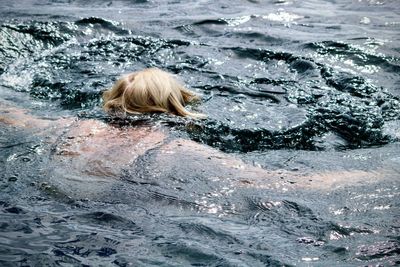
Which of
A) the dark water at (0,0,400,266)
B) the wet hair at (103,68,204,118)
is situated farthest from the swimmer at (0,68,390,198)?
the dark water at (0,0,400,266)

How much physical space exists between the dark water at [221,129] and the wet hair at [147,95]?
165 mm

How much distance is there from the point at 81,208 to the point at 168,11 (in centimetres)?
729

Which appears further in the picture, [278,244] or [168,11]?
[168,11]

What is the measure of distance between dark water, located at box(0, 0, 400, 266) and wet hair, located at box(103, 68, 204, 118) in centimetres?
17

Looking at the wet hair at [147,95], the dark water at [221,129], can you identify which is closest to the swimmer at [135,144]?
the wet hair at [147,95]

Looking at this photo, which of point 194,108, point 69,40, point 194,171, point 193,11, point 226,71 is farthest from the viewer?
point 193,11

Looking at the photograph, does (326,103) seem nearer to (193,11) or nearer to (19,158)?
(19,158)

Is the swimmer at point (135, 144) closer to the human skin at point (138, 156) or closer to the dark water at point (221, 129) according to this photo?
the human skin at point (138, 156)

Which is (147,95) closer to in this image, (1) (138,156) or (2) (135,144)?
(2) (135,144)

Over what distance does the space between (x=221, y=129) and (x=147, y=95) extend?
0.86 m

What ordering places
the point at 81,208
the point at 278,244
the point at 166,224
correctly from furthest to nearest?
the point at 81,208 → the point at 166,224 → the point at 278,244

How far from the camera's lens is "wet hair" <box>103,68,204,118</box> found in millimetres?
4820

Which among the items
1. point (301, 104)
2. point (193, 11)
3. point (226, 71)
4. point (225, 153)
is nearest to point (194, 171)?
point (225, 153)

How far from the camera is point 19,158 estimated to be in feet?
13.8
